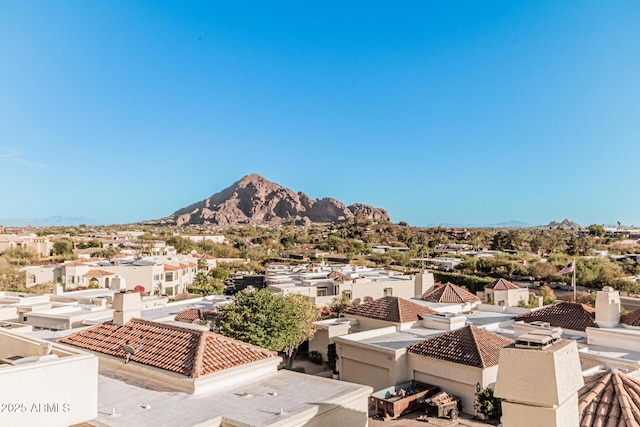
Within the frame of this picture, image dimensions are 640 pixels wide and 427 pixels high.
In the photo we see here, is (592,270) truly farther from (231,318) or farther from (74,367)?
(74,367)

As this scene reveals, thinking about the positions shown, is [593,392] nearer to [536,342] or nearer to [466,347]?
[536,342]

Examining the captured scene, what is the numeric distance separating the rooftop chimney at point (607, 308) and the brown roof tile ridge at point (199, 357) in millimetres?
17584

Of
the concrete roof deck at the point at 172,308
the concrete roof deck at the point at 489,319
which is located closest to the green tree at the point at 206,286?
the concrete roof deck at the point at 172,308

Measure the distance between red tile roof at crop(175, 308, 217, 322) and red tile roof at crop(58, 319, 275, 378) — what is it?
10.6 metres

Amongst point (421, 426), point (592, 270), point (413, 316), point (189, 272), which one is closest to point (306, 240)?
point (189, 272)

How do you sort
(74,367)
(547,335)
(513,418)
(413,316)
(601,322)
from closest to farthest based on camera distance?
(513,418), (547,335), (74,367), (601,322), (413,316)

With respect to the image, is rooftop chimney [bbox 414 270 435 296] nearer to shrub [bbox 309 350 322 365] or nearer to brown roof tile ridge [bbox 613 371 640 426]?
shrub [bbox 309 350 322 365]

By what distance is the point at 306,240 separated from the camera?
117 meters

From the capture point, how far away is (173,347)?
13664mm

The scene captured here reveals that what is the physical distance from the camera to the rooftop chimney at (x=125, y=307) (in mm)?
16375

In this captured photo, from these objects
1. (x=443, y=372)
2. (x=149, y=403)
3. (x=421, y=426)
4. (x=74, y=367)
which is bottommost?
(x=421, y=426)

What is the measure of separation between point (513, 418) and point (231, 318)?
18.5 meters

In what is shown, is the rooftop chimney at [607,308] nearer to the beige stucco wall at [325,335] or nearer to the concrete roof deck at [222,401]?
the beige stucco wall at [325,335]

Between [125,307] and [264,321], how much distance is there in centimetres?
766
